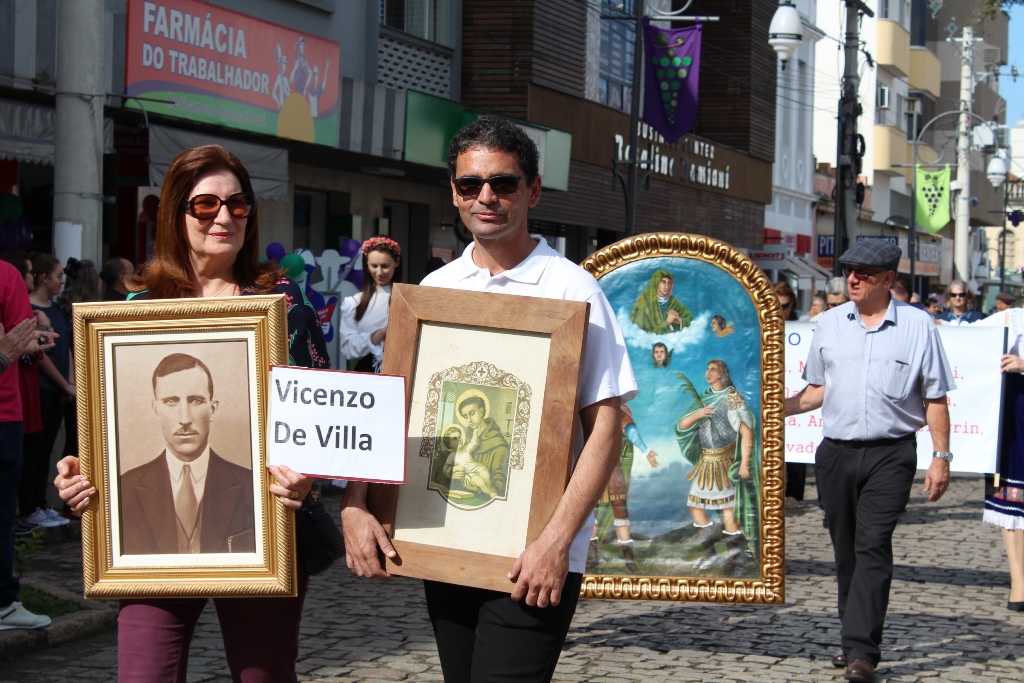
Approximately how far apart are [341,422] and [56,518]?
6.79 m

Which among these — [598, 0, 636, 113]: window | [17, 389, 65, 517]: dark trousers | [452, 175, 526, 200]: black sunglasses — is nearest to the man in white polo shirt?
[452, 175, 526, 200]: black sunglasses

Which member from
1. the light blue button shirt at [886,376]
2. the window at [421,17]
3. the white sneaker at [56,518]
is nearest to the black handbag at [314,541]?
the light blue button shirt at [886,376]

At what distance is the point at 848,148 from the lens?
20766 mm

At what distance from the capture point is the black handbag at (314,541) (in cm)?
339

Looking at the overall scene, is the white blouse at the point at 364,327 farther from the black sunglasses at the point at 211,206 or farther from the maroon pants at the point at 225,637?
the maroon pants at the point at 225,637

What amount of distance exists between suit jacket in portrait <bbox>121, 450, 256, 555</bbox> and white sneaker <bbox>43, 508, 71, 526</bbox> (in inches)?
244

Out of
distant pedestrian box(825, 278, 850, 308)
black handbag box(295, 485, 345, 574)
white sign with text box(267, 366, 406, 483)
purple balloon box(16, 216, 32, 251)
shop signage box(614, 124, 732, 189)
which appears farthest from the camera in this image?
shop signage box(614, 124, 732, 189)

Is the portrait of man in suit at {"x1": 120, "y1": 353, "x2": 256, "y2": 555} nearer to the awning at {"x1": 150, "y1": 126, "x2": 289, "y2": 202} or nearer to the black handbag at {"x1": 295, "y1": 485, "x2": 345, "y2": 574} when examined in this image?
→ the black handbag at {"x1": 295, "y1": 485, "x2": 345, "y2": 574}

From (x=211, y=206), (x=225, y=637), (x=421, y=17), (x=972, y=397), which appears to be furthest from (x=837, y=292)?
(x=225, y=637)

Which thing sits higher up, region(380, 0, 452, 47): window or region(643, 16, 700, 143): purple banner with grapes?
region(380, 0, 452, 47): window

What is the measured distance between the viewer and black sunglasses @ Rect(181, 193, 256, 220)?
3.54 m

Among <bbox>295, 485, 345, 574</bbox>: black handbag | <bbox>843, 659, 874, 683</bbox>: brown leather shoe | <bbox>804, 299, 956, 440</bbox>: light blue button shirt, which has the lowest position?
<bbox>843, 659, 874, 683</bbox>: brown leather shoe

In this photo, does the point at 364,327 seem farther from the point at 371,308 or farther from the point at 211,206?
the point at 211,206

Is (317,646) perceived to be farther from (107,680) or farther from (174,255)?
(174,255)
